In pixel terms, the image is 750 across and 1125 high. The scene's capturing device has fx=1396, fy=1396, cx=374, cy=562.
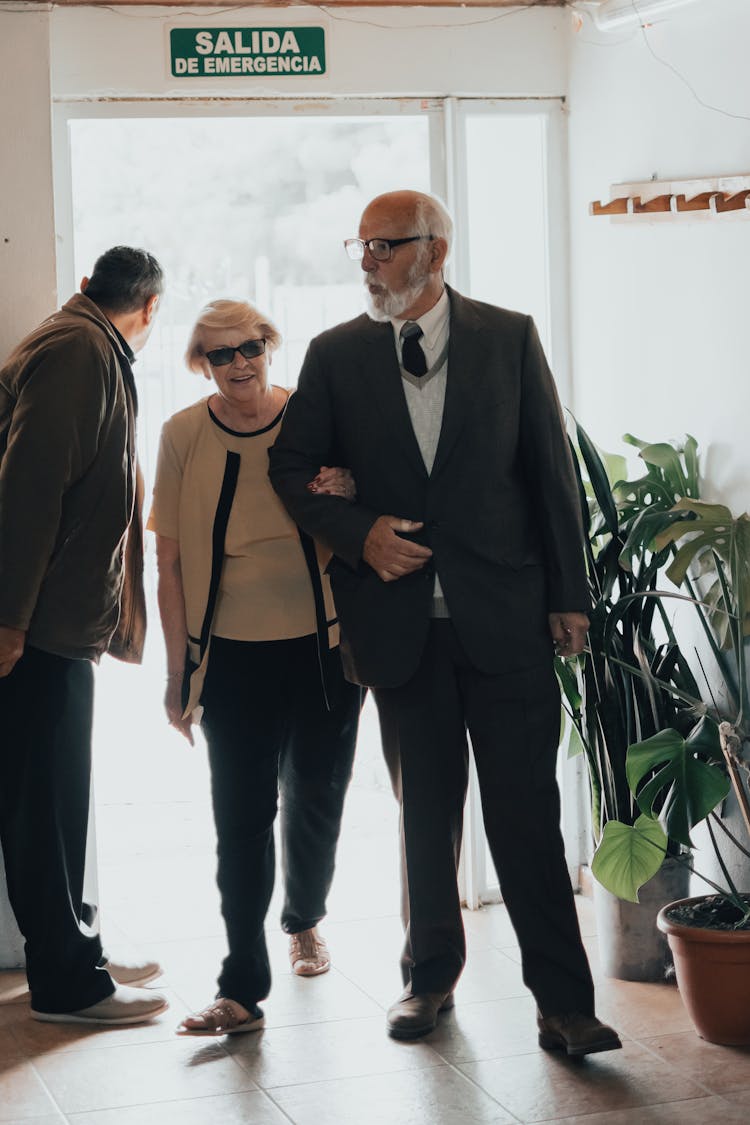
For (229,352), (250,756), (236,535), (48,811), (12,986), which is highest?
(229,352)

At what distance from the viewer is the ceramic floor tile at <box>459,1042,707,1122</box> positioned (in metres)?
2.61

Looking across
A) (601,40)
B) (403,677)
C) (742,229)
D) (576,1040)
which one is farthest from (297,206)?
(576,1040)

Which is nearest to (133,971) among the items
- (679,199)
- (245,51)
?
(679,199)

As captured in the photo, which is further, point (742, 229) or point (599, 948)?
point (599, 948)

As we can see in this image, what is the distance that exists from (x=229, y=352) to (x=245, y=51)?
3.83 ft

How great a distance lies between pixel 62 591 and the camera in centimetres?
310

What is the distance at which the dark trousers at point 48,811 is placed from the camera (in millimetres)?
3148

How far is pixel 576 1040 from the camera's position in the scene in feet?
9.14

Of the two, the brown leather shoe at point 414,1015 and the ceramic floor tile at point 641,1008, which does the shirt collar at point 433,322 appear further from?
the ceramic floor tile at point 641,1008

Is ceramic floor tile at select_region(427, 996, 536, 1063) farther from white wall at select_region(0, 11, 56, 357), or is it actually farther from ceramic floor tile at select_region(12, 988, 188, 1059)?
white wall at select_region(0, 11, 56, 357)

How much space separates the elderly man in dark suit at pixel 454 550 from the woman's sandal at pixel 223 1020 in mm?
327

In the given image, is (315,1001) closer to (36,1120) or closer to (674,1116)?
(36,1120)

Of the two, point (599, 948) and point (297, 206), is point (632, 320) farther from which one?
point (599, 948)

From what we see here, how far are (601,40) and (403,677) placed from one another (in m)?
1.89
